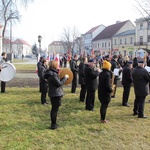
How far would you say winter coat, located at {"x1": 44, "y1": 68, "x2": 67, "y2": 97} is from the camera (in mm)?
5703

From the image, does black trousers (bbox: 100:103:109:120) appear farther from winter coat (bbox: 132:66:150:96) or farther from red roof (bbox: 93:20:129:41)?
red roof (bbox: 93:20:129:41)

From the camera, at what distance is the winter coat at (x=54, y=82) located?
5703 millimetres

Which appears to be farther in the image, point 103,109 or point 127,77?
point 127,77

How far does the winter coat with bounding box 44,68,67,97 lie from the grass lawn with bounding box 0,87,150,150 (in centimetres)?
100

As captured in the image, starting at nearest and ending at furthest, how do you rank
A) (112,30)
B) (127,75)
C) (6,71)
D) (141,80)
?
(141,80), (127,75), (6,71), (112,30)

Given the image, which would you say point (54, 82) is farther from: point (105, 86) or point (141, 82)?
point (141, 82)

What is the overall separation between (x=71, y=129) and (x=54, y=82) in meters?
1.39

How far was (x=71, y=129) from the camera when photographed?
6.08m

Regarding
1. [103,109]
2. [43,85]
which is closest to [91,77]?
[103,109]

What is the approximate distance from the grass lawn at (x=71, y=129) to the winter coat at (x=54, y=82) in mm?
1005

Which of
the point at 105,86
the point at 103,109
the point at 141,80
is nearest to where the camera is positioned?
the point at 105,86

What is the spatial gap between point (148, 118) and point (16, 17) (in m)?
36.4

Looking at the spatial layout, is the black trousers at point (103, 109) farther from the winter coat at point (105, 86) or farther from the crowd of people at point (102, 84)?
the winter coat at point (105, 86)

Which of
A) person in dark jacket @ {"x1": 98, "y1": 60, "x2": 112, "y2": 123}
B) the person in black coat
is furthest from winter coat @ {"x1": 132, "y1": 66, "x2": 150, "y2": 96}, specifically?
the person in black coat
